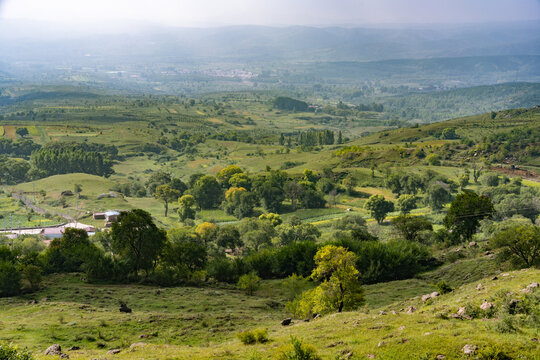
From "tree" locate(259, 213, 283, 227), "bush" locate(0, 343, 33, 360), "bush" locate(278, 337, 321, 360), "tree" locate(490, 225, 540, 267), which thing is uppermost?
"bush" locate(0, 343, 33, 360)

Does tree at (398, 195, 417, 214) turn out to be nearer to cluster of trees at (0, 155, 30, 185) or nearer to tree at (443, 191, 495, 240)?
tree at (443, 191, 495, 240)

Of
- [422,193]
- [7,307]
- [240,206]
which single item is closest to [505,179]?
[422,193]

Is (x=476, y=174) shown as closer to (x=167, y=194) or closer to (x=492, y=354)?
(x=167, y=194)

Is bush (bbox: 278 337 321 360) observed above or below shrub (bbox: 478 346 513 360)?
below

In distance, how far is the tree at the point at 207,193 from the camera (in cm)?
9269

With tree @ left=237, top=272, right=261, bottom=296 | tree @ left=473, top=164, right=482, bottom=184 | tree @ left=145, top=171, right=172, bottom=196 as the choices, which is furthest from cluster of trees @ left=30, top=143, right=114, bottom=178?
tree @ left=237, top=272, right=261, bottom=296

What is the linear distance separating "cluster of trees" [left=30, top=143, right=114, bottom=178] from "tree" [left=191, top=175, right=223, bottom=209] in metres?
47.6

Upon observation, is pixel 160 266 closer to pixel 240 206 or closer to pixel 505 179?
pixel 240 206

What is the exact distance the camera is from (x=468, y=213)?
47812mm

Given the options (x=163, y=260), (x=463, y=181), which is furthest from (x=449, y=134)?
(x=163, y=260)

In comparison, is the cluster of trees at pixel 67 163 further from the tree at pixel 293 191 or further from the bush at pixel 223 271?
the bush at pixel 223 271

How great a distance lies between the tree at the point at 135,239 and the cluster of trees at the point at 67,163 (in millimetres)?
94727

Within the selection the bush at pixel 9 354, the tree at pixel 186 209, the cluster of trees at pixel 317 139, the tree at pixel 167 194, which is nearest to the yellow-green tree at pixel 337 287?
the bush at pixel 9 354

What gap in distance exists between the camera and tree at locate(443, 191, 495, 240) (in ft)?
156
